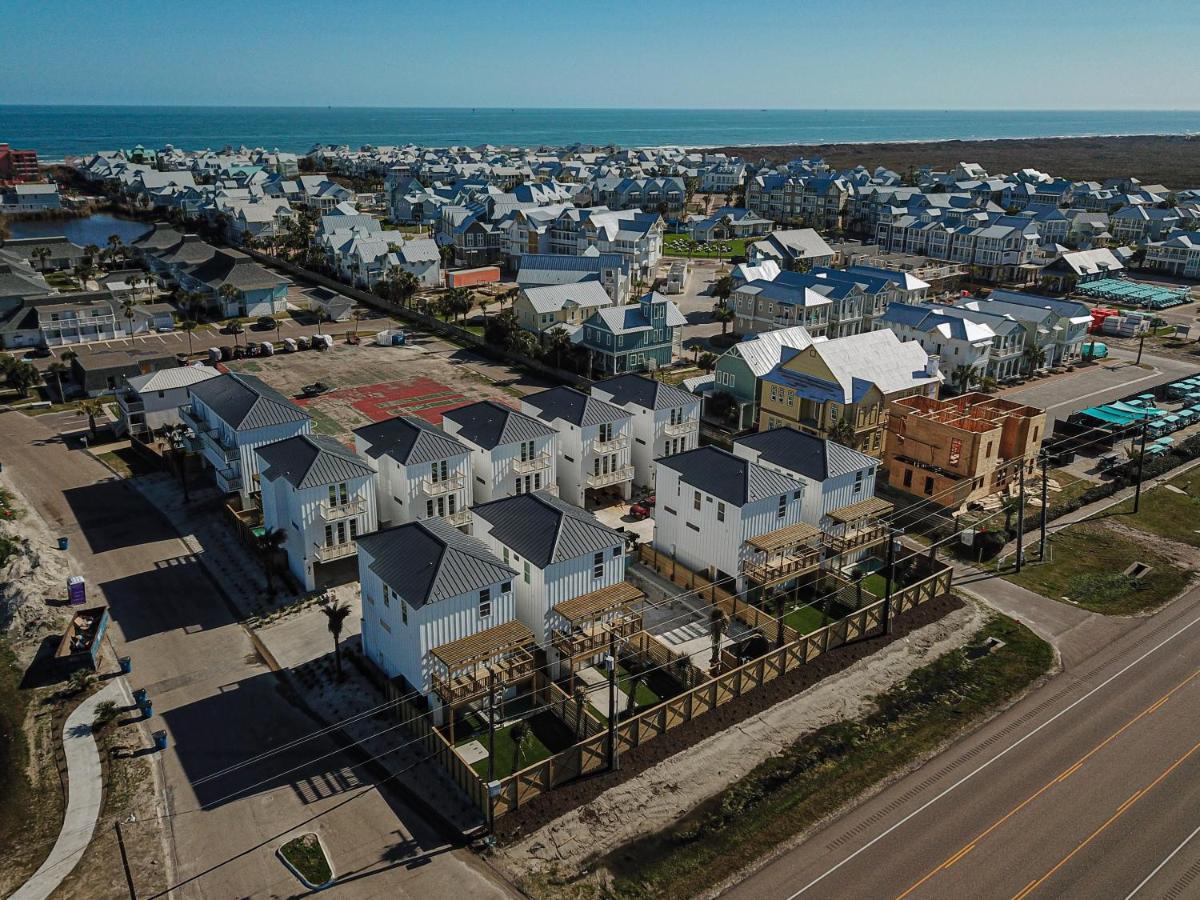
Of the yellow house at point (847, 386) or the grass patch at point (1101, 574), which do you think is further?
the yellow house at point (847, 386)

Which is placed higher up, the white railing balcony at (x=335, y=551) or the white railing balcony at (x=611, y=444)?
the white railing balcony at (x=611, y=444)

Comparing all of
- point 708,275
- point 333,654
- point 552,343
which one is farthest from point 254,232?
point 333,654

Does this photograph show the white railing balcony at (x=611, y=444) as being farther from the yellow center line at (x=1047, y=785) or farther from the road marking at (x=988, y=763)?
the yellow center line at (x=1047, y=785)

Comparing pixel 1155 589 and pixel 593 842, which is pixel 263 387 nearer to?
pixel 593 842

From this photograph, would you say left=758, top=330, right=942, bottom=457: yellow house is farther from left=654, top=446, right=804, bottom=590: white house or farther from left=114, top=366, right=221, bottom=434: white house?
left=114, top=366, right=221, bottom=434: white house

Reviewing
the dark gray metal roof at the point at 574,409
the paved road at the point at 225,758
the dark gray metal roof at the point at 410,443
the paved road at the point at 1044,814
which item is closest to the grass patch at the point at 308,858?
the paved road at the point at 225,758

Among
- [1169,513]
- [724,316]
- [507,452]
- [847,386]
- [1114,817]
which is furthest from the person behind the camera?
[724,316]

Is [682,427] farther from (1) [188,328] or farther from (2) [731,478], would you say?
(1) [188,328]

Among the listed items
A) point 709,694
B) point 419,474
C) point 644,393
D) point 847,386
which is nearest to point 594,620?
point 709,694
